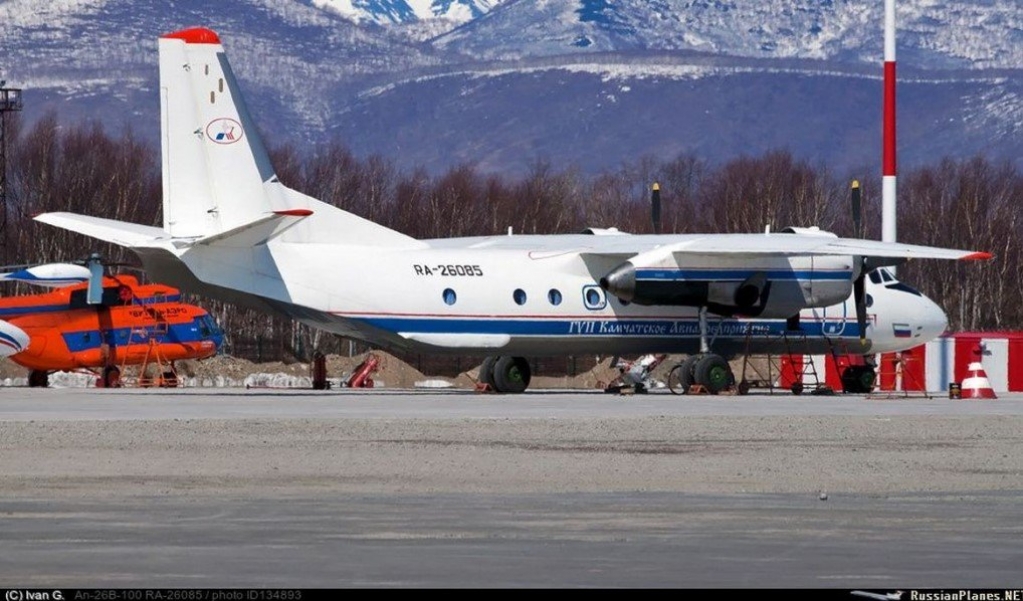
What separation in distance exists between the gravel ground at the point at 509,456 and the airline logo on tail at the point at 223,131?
9673 millimetres

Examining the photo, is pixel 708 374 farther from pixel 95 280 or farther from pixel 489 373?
pixel 95 280

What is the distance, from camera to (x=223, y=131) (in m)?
39.1

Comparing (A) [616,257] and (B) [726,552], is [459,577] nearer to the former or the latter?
(B) [726,552]

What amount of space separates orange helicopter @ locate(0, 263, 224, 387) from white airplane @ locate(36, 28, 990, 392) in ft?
35.8

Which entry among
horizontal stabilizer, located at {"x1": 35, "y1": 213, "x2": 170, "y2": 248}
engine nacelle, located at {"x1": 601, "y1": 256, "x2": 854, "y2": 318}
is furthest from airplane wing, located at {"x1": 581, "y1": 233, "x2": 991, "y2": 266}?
horizontal stabilizer, located at {"x1": 35, "y1": 213, "x2": 170, "y2": 248}

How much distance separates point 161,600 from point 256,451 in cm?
1344

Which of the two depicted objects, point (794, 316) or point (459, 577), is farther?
point (794, 316)

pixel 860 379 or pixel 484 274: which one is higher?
pixel 484 274

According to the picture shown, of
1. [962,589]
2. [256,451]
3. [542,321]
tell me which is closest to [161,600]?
[962,589]

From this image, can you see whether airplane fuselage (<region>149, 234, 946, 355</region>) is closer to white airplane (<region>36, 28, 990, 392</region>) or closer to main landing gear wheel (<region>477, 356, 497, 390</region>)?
white airplane (<region>36, 28, 990, 392</region>)

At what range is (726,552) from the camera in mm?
15477

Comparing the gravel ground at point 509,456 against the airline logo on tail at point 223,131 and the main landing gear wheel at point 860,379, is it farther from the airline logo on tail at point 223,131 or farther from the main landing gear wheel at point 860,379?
the main landing gear wheel at point 860,379

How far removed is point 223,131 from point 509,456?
15816 mm

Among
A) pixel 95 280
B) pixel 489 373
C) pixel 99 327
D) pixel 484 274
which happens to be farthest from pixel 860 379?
pixel 99 327
